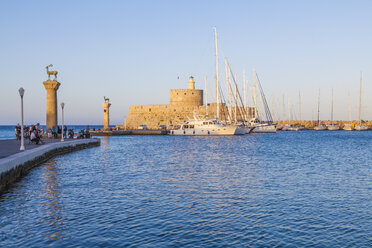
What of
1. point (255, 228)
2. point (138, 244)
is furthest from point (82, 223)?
point (255, 228)

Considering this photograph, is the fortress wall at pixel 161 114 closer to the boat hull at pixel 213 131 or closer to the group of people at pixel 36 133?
the boat hull at pixel 213 131

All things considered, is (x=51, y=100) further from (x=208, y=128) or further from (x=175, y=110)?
(x=175, y=110)

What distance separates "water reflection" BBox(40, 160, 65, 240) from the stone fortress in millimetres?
73633

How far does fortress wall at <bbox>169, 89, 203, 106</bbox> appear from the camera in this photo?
300 feet

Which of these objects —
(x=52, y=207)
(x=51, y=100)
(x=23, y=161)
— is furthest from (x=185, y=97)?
(x=52, y=207)

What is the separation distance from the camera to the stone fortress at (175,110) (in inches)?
3585

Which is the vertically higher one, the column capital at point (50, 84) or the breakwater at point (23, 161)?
the column capital at point (50, 84)

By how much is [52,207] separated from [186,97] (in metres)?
80.9

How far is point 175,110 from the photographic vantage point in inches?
3622

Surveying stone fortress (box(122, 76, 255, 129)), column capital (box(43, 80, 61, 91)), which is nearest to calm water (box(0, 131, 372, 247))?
column capital (box(43, 80, 61, 91))

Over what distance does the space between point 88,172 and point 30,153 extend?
2.76m

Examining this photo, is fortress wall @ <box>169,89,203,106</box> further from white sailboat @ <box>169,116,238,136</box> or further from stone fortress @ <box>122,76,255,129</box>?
white sailboat @ <box>169,116,238,136</box>

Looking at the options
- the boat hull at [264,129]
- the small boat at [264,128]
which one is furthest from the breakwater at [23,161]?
the boat hull at [264,129]

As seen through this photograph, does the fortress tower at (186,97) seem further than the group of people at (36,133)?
Yes
